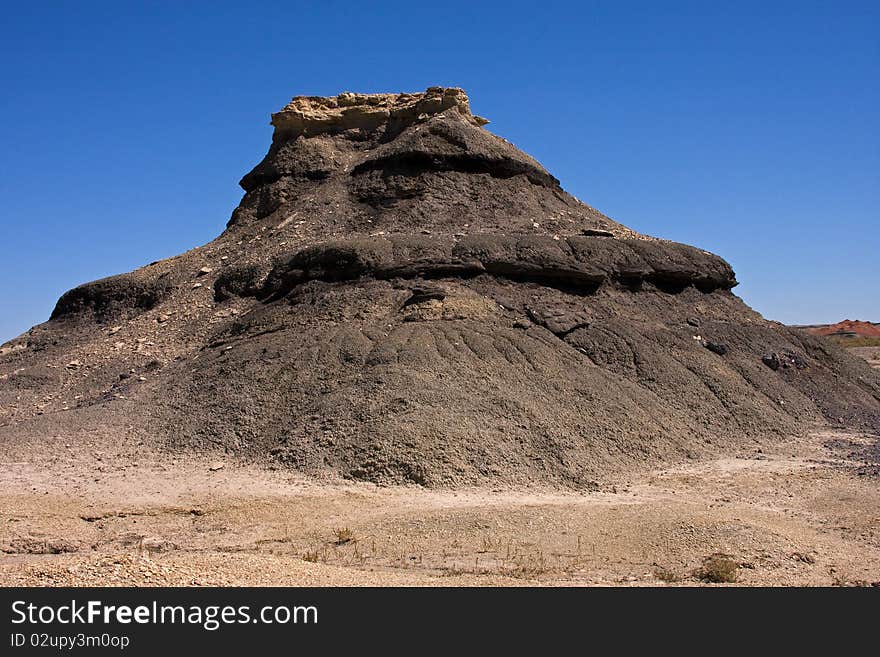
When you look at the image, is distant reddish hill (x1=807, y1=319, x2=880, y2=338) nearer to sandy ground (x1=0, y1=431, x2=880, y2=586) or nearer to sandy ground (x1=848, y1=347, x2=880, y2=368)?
sandy ground (x1=848, y1=347, x2=880, y2=368)

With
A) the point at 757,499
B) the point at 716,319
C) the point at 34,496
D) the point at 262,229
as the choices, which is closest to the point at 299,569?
the point at 34,496

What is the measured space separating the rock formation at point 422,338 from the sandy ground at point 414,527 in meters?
1.45

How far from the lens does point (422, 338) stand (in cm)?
2238

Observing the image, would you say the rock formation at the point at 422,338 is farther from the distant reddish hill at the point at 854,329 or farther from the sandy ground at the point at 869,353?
the distant reddish hill at the point at 854,329

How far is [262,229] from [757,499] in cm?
2130

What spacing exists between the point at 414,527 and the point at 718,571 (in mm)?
4939

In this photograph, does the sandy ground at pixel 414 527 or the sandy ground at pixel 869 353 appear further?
the sandy ground at pixel 869 353

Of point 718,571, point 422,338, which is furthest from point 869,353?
point 718,571

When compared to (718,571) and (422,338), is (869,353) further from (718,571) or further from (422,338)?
(718,571)

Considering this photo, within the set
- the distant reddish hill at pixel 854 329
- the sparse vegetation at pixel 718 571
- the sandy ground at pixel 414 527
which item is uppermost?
the distant reddish hill at pixel 854 329

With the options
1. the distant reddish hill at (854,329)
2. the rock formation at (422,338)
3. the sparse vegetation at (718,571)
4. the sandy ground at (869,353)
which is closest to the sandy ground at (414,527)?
the sparse vegetation at (718,571)

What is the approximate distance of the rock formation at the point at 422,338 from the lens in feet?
64.8

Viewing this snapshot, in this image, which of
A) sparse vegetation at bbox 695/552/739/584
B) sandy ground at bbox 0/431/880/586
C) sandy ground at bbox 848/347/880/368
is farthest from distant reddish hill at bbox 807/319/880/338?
sparse vegetation at bbox 695/552/739/584

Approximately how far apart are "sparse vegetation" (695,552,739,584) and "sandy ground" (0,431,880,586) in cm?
14
